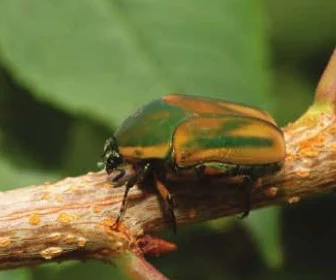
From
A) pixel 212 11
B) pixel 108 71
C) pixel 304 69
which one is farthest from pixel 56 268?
pixel 304 69

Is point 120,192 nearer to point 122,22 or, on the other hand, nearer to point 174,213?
point 174,213

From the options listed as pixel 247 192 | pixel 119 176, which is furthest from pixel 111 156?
pixel 247 192

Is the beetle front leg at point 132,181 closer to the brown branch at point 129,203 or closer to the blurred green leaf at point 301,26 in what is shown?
the brown branch at point 129,203

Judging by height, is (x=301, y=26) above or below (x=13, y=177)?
above

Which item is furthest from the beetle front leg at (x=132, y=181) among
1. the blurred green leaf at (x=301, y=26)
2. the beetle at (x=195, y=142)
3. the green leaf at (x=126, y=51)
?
the blurred green leaf at (x=301, y=26)

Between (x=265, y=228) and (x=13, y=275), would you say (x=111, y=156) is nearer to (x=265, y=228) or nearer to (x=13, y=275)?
(x=13, y=275)

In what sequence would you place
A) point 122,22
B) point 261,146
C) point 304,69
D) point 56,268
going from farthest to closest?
1. point 304,69
2. point 56,268
3. point 122,22
4. point 261,146
